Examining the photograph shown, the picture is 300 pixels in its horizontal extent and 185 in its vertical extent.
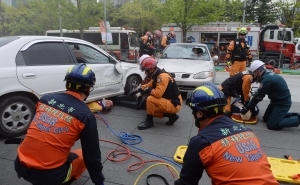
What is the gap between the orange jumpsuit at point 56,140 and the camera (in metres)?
2.15

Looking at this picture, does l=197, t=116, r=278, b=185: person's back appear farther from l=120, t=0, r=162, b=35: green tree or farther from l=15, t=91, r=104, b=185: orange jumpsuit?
l=120, t=0, r=162, b=35: green tree

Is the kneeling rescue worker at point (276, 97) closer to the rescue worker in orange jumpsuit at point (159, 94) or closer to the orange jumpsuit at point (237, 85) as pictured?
the orange jumpsuit at point (237, 85)

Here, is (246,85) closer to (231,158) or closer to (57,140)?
(231,158)

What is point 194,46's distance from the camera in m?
8.14

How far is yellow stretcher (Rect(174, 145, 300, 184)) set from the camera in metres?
3.06

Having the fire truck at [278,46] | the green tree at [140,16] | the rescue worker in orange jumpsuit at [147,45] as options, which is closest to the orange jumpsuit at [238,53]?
the rescue worker in orange jumpsuit at [147,45]

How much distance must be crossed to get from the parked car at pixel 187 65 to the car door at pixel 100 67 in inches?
65.4

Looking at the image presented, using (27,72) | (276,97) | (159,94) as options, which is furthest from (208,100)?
(276,97)

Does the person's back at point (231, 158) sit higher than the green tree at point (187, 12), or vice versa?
the green tree at point (187, 12)

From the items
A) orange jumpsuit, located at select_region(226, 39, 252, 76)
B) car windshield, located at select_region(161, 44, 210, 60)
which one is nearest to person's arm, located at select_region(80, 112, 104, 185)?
car windshield, located at select_region(161, 44, 210, 60)

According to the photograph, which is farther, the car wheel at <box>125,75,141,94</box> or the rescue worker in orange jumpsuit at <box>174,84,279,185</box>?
the car wheel at <box>125,75,141,94</box>

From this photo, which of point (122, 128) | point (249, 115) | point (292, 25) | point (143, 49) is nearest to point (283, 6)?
point (292, 25)

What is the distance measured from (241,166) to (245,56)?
23.2 feet

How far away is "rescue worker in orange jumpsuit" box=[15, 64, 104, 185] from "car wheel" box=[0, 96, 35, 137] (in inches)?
73.0
